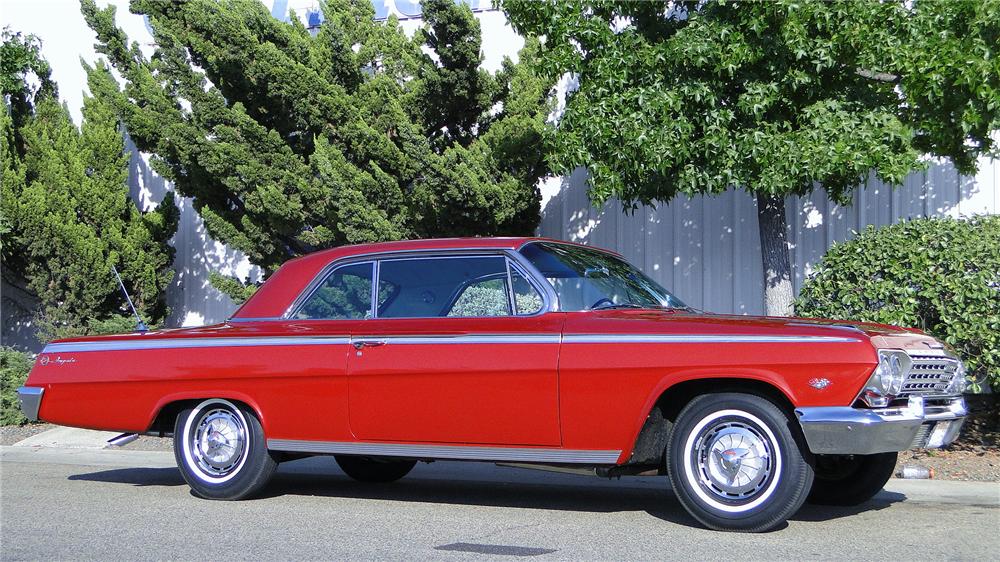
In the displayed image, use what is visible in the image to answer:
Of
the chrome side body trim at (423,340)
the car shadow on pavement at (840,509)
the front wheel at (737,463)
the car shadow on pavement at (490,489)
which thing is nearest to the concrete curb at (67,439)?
the car shadow on pavement at (490,489)

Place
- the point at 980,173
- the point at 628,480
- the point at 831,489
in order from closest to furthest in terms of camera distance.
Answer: the point at 831,489 < the point at 628,480 < the point at 980,173

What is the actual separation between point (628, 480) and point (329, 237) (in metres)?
5.06

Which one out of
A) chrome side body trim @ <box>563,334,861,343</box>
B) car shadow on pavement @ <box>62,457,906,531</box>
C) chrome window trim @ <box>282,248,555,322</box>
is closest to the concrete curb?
car shadow on pavement @ <box>62,457,906,531</box>

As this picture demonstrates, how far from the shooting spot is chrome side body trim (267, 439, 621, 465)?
5.90m

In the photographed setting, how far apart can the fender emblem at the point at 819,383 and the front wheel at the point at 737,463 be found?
0.27 metres

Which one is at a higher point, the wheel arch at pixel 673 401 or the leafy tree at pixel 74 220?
the leafy tree at pixel 74 220

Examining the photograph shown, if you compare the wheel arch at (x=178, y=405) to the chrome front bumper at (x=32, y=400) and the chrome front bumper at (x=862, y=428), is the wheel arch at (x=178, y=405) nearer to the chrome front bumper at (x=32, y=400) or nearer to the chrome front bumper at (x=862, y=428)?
the chrome front bumper at (x=32, y=400)

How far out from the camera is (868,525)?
596cm

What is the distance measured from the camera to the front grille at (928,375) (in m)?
5.50

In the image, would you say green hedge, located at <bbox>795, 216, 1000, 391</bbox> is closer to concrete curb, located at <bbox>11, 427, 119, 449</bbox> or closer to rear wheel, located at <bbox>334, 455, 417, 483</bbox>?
rear wheel, located at <bbox>334, 455, 417, 483</bbox>

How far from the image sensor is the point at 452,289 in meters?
6.62

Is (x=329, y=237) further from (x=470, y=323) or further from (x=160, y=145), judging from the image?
(x=470, y=323)

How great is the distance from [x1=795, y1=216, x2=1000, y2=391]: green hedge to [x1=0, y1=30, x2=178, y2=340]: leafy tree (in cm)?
888

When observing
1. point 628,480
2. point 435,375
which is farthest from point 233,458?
point 628,480
